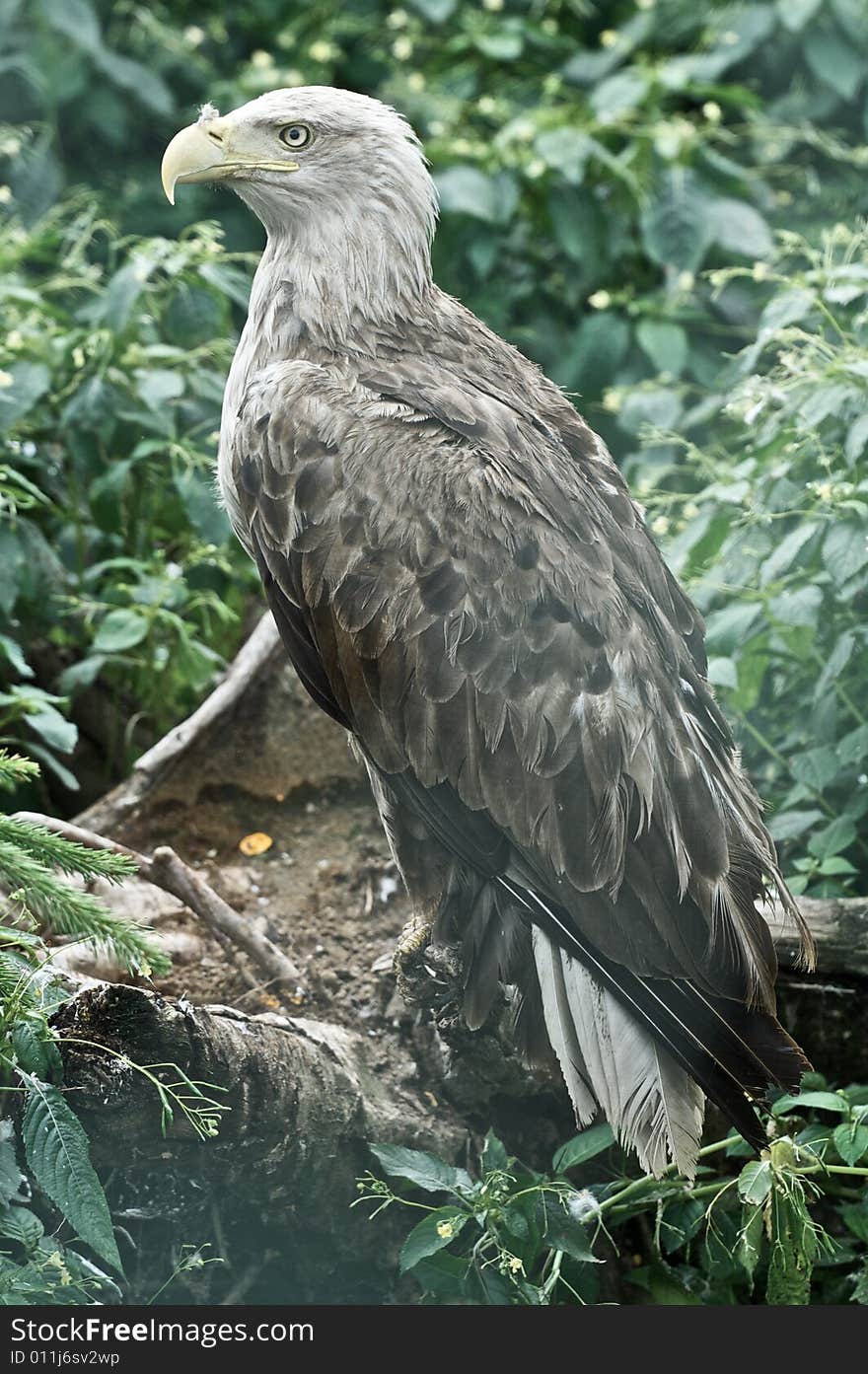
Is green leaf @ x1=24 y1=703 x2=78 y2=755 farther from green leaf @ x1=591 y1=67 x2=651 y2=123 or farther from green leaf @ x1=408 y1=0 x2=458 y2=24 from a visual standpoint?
green leaf @ x1=408 y1=0 x2=458 y2=24

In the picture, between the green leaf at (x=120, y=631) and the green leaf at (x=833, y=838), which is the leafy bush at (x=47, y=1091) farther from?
the green leaf at (x=833, y=838)

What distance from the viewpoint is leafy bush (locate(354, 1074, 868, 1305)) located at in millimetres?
2727

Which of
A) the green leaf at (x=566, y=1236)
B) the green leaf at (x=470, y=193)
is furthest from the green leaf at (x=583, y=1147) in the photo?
the green leaf at (x=470, y=193)

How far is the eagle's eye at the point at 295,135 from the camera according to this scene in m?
3.22

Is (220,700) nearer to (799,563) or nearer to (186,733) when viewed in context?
(186,733)

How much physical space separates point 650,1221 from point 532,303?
347 centimetres

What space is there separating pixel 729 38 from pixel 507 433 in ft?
11.4

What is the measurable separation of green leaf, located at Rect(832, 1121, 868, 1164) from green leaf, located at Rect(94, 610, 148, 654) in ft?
6.61

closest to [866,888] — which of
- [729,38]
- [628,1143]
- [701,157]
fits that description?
[628,1143]

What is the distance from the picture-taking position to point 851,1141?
9.18 ft

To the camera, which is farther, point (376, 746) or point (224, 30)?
point (224, 30)

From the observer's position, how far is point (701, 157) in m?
5.33

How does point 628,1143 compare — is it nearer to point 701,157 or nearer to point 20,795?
point 20,795

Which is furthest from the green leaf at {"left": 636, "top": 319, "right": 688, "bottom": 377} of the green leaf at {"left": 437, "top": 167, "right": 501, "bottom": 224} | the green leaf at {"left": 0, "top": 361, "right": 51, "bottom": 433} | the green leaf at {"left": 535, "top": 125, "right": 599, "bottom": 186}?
the green leaf at {"left": 0, "top": 361, "right": 51, "bottom": 433}
